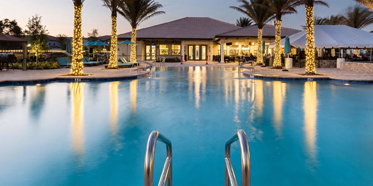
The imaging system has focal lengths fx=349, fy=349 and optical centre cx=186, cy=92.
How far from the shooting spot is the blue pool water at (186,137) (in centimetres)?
497

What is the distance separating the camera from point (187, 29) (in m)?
49.0

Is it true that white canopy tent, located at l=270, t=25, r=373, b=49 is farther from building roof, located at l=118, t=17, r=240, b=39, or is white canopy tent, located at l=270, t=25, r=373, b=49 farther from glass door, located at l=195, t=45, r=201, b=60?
glass door, located at l=195, t=45, r=201, b=60

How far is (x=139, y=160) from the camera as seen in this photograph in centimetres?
559

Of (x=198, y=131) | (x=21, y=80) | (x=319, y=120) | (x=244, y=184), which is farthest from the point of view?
(x=21, y=80)

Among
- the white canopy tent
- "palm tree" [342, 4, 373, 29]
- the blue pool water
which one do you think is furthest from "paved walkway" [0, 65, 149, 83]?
"palm tree" [342, 4, 373, 29]

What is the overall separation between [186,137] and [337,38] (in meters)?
28.0

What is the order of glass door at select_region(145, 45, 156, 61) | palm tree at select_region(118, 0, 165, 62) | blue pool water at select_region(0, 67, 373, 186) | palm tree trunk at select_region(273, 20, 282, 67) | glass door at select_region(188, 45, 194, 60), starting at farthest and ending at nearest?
glass door at select_region(188, 45, 194, 60), glass door at select_region(145, 45, 156, 61), palm tree at select_region(118, 0, 165, 62), palm tree trunk at select_region(273, 20, 282, 67), blue pool water at select_region(0, 67, 373, 186)

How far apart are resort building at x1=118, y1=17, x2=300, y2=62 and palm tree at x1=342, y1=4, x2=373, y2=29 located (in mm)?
7540

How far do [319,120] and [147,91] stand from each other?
745cm

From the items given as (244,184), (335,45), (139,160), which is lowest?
(139,160)

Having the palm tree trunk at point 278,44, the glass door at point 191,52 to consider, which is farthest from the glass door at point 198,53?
the palm tree trunk at point 278,44

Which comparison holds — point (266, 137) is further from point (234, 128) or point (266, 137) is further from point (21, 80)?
point (21, 80)

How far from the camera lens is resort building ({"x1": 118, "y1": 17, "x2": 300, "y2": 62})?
1768 inches

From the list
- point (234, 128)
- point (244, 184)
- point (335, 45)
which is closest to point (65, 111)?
point (234, 128)
